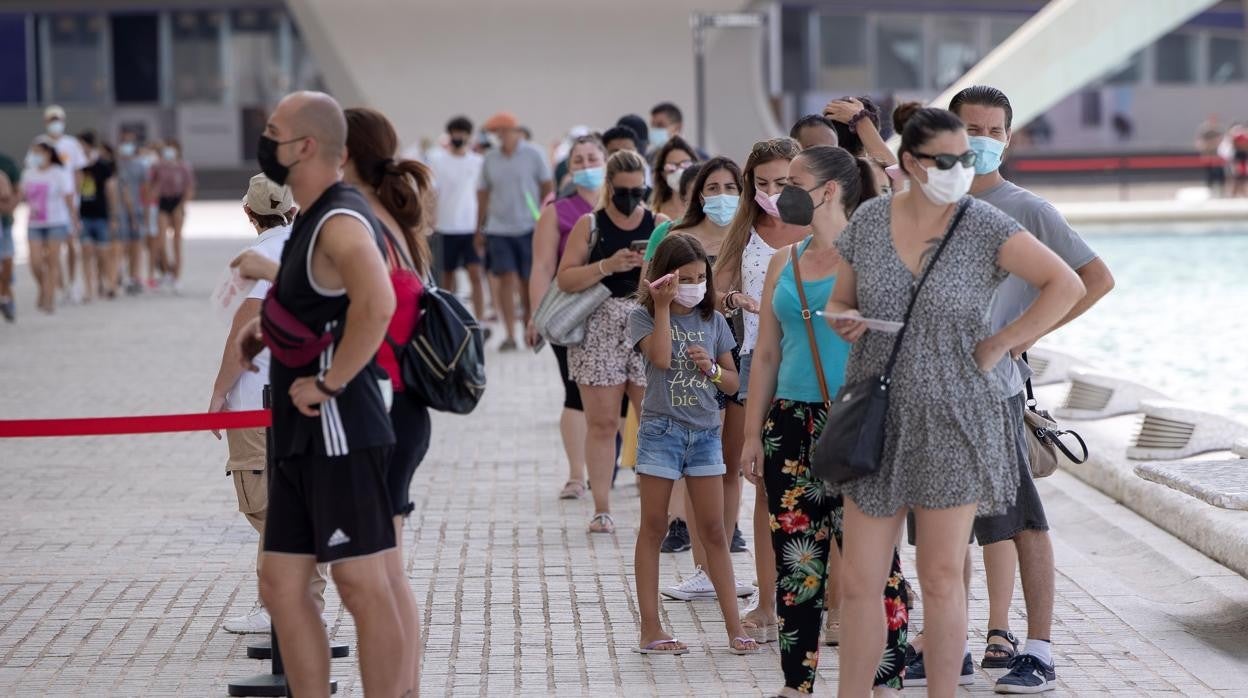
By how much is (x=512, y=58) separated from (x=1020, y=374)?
24875 millimetres

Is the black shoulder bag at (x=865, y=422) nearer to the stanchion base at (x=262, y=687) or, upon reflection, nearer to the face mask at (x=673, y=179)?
the stanchion base at (x=262, y=687)

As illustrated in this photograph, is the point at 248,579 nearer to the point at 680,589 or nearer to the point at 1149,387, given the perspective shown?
the point at 680,589

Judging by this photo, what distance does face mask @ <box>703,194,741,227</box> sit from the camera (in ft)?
22.8

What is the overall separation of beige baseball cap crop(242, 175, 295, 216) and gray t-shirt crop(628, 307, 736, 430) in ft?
4.31

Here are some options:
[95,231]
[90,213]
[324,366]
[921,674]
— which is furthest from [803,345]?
[95,231]

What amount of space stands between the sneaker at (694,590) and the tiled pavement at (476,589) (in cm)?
6

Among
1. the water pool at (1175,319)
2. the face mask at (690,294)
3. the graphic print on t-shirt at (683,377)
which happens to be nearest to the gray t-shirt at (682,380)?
the graphic print on t-shirt at (683,377)

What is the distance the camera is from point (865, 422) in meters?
4.57

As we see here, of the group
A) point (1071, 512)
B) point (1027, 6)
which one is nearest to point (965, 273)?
point (1071, 512)

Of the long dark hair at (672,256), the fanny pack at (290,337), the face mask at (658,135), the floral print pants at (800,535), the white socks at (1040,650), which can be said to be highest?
the face mask at (658,135)

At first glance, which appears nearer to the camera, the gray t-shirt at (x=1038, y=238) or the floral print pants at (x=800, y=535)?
the floral print pants at (x=800, y=535)

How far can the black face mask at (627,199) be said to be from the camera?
7996 mm

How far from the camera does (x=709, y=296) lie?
20.9 feet

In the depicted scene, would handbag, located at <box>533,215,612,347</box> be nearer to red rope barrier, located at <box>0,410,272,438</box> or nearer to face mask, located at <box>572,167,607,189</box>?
face mask, located at <box>572,167,607,189</box>
